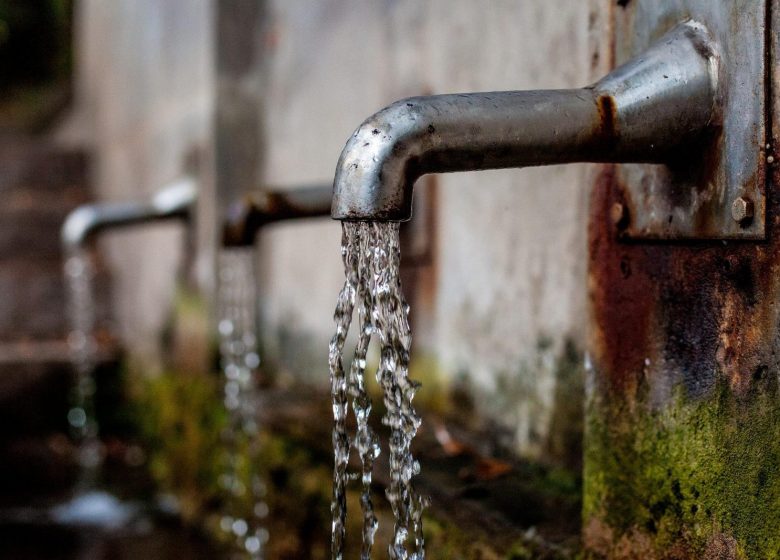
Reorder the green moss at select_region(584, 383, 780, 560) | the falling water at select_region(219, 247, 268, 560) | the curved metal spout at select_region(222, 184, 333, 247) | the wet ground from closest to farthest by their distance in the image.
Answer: the green moss at select_region(584, 383, 780, 560) < the wet ground < the curved metal spout at select_region(222, 184, 333, 247) < the falling water at select_region(219, 247, 268, 560)

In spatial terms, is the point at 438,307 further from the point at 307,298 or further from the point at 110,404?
the point at 110,404

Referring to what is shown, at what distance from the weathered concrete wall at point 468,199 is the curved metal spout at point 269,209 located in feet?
1.39

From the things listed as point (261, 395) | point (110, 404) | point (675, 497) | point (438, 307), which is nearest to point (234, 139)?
point (261, 395)

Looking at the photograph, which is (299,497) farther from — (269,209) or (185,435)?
(185,435)

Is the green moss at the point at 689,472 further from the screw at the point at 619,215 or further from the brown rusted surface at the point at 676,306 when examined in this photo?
the screw at the point at 619,215

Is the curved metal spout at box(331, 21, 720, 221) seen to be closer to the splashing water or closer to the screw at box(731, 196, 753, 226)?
the screw at box(731, 196, 753, 226)

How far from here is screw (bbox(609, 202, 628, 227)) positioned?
1532 mm

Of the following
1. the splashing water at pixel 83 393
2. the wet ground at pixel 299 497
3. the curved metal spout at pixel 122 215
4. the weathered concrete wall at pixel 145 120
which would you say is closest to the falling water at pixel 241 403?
the wet ground at pixel 299 497

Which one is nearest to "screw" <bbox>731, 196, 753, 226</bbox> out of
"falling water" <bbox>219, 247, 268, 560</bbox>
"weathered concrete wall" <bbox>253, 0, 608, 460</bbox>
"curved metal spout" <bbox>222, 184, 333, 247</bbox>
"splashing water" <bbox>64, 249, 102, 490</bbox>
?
"weathered concrete wall" <bbox>253, 0, 608, 460</bbox>

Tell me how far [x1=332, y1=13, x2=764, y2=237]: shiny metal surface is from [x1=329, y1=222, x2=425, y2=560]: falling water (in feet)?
0.29

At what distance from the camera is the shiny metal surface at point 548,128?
1.25 m

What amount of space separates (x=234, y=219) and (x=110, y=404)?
3280 mm

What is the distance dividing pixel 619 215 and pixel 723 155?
10.4 inches

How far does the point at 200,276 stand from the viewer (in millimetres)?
4434
